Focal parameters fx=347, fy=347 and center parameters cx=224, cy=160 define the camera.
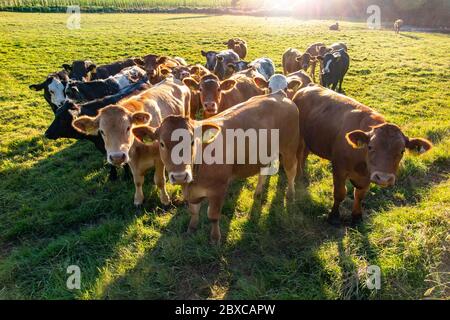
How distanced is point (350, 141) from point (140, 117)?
2857 mm

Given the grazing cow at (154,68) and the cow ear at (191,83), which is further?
the grazing cow at (154,68)

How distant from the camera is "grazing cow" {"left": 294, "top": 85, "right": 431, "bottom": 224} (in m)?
3.84

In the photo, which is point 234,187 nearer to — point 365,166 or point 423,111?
point 365,166

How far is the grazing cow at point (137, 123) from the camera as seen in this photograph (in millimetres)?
4668

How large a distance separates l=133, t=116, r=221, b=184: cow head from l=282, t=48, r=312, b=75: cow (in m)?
Result: 8.87

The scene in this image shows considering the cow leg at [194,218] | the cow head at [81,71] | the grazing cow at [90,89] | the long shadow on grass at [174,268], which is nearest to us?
the long shadow on grass at [174,268]

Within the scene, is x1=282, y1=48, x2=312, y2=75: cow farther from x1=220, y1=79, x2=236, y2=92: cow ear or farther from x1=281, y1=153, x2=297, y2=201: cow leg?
x1=281, y1=153, x2=297, y2=201: cow leg

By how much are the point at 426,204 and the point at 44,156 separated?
7128 millimetres

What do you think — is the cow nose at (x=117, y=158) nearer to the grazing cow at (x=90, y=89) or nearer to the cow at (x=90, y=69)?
the grazing cow at (x=90, y=89)

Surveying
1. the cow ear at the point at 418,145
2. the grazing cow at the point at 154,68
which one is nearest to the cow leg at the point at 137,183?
the cow ear at the point at 418,145

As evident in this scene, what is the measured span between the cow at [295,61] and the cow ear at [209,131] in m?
8.77

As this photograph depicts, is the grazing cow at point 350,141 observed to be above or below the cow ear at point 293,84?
below

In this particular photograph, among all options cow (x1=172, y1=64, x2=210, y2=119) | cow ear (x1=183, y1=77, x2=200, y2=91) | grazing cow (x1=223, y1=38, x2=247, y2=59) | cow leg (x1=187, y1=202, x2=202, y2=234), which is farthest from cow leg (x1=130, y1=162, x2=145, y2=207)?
grazing cow (x1=223, y1=38, x2=247, y2=59)
